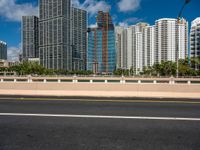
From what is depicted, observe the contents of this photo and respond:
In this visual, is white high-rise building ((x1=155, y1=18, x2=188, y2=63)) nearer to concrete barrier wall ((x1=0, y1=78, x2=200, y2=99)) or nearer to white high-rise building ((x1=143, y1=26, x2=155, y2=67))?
white high-rise building ((x1=143, y1=26, x2=155, y2=67))

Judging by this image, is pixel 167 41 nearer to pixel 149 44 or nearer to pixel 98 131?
pixel 149 44

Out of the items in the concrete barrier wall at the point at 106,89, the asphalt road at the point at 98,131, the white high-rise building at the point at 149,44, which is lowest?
the asphalt road at the point at 98,131

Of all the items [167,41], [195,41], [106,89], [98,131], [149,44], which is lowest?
[98,131]

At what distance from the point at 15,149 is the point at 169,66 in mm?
110310

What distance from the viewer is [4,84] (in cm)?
1692

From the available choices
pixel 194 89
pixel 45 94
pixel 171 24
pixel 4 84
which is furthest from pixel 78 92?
pixel 171 24

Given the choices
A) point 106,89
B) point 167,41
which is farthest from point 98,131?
point 167,41

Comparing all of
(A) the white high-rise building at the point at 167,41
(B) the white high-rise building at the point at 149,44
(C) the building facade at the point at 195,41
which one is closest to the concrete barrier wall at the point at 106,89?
(A) the white high-rise building at the point at 167,41

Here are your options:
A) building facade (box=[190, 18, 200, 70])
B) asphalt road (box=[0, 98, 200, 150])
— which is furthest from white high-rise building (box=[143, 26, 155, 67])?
asphalt road (box=[0, 98, 200, 150])

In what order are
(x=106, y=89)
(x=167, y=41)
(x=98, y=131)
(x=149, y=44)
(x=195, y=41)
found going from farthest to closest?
(x=149, y=44) → (x=167, y=41) → (x=195, y=41) → (x=106, y=89) → (x=98, y=131)

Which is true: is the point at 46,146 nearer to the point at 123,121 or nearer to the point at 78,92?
the point at 123,121

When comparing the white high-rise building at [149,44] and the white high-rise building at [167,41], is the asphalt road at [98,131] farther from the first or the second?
the white high-rise building at [149,44]

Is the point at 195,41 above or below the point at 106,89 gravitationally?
above

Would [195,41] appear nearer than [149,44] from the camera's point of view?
Yes
